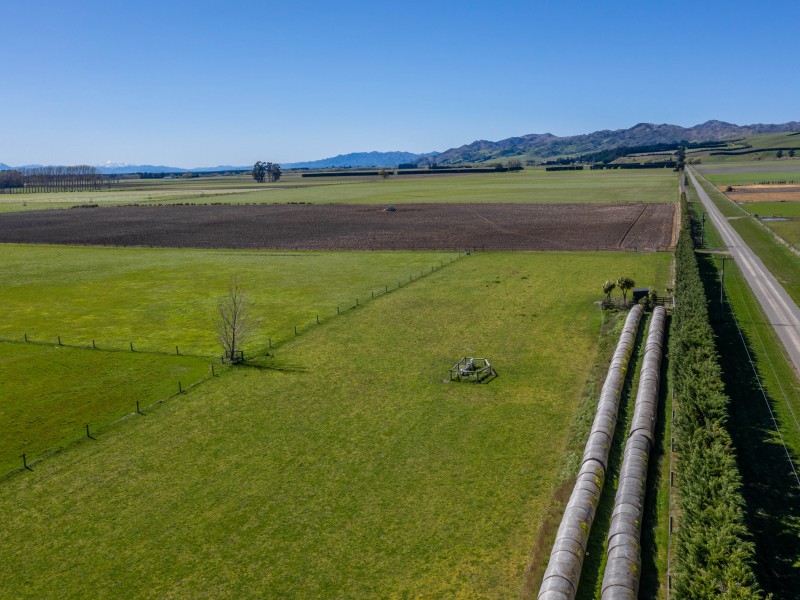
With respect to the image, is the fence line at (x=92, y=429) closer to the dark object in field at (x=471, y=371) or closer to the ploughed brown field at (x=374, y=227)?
the dark object in field at (x=471, y=371)

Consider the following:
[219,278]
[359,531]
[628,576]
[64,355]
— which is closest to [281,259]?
[219,278]

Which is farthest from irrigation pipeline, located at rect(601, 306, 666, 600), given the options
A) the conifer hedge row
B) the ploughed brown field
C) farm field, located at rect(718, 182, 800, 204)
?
farm field, located at rect(718, 182, 800, 204)

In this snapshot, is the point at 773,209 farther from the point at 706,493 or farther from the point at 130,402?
the point at 130,402

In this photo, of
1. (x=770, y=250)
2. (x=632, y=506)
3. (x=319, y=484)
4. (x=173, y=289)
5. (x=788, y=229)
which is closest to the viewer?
(x=632, y=506)

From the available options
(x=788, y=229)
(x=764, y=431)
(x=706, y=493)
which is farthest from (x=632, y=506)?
(x=788, y=229)

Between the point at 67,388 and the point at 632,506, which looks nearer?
the point at 632,506

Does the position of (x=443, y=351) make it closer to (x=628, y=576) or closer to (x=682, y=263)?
(x=628, y=576)

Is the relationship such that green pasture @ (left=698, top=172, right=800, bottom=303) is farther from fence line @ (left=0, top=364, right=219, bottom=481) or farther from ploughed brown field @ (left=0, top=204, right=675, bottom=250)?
fence line @ (left=0, top=364, right=219, bottom=481)
